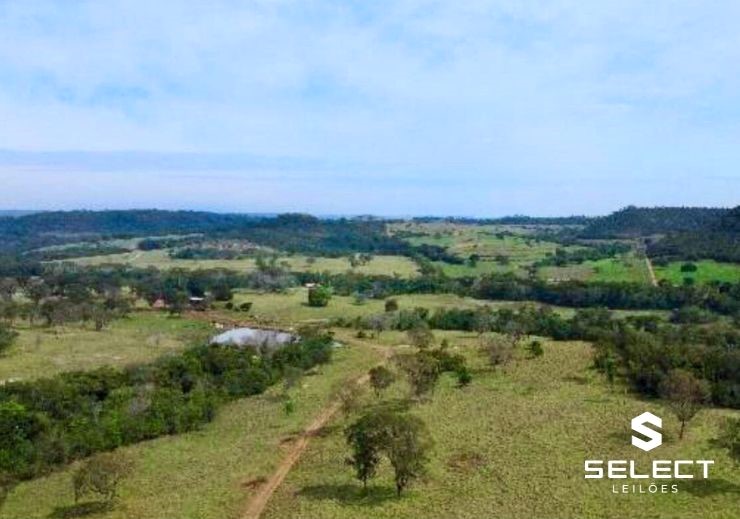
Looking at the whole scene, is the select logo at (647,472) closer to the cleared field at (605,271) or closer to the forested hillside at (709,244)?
the cleared field at (605,271)

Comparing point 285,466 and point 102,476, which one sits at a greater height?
point 102,476

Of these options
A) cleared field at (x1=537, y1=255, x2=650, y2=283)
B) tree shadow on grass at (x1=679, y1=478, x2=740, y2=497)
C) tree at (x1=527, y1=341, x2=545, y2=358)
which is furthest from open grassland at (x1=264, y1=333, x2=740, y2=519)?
cleared field at (x1=537, y1=255, x2=650, y2=283)

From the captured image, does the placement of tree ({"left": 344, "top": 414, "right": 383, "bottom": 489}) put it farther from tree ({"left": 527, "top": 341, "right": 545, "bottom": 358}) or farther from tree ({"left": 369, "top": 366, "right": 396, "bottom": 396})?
tree ({"left": 527, "top": 341, "right": 545, "bottom": 358})

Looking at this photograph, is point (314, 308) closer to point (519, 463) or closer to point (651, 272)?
point (651, 272)

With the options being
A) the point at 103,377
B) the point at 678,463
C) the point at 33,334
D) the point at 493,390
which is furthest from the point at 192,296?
the point at 678,463

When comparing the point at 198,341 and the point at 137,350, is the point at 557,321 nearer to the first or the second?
the point at 198,341

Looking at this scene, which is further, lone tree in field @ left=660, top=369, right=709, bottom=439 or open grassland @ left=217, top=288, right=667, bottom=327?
open grassland @ left=217, top=288, right=667, bottom=327

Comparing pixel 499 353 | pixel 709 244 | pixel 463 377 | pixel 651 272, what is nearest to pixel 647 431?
pixel 463 377
